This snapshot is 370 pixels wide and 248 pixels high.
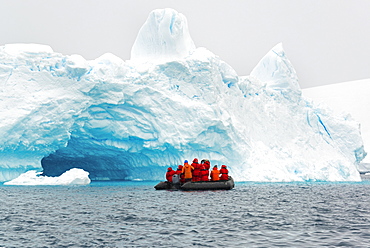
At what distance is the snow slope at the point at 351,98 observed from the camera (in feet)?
189

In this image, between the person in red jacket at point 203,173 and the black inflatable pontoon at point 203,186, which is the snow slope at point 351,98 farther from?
the person in red jacket at point 203,173

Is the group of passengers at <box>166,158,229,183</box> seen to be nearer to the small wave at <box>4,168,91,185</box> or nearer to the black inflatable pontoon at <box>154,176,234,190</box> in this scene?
the black inflatable pontoon at <box>154,176,234,190</box>

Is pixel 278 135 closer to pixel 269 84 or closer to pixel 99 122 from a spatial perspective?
pixel 269 84

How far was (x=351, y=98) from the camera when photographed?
60.4 meters

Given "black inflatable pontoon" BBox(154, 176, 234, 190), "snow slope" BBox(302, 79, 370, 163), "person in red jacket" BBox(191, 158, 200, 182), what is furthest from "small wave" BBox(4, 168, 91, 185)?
"snow slope" BBox(302, 79, 370, 163)

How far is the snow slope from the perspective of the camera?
189 ft

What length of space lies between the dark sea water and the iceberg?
10749 millimetres

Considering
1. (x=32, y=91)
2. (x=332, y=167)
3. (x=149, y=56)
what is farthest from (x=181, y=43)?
(x=332, y=167)

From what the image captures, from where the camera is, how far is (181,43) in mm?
→ 29547

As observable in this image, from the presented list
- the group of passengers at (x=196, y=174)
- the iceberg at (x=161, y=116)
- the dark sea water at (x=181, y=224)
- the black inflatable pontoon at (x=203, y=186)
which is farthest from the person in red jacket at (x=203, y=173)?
the iceberg at (x=161, y=116)

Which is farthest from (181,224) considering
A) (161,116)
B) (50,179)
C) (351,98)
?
(351,98)

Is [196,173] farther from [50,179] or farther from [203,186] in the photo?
[50,179]

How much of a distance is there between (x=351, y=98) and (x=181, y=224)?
55605 millimetres

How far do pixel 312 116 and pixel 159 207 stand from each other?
22.7m
